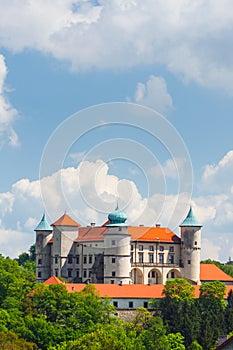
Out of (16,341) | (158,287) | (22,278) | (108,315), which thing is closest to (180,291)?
(158,287)

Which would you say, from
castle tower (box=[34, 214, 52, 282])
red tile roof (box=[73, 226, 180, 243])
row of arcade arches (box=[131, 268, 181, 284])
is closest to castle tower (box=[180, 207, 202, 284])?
row of arcade arches (box=[131, 268, 181, 284])

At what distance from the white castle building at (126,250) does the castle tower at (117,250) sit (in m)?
0.11

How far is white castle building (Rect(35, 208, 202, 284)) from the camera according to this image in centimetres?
11594

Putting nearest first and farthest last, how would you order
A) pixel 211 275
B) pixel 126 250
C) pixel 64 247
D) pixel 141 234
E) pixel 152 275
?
pixel 126 250 → pixel 152 275 → pixel 211 275 → pixel 64 247 → pixel 141 234

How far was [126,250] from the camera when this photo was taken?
115m

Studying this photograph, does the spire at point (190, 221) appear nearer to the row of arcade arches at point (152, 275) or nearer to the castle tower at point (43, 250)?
the row of arcade arches at point (152, 275)

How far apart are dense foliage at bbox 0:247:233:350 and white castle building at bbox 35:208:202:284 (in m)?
12.4

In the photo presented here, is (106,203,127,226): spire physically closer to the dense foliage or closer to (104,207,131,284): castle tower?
(104,207,131,284): castle tower

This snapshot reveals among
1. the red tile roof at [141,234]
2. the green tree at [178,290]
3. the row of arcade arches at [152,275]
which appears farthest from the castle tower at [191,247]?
the green tree at [178,290]

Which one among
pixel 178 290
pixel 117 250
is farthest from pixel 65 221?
pixel 178 290

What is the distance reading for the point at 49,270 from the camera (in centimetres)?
12225

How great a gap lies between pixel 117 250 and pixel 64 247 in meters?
9.48

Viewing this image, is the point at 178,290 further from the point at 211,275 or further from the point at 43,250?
the point at 43,250

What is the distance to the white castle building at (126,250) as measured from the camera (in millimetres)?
115938
